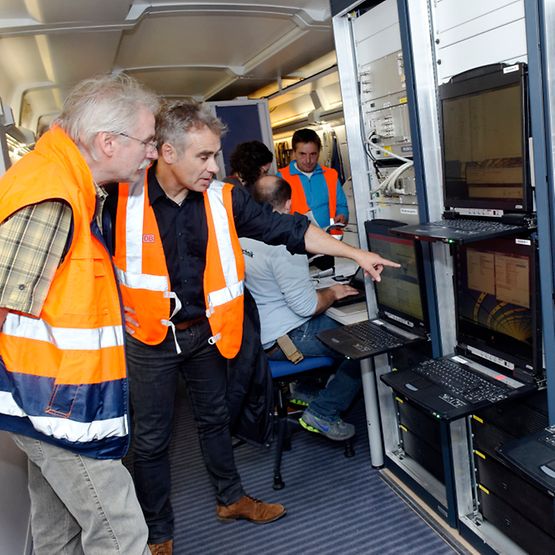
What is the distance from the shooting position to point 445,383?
2.10 m

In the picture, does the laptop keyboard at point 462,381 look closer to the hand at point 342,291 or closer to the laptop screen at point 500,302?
the laptop screen at point 500,302

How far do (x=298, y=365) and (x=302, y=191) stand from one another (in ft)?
8.02

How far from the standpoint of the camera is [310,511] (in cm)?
299

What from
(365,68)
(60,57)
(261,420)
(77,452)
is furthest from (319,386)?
(60,57)

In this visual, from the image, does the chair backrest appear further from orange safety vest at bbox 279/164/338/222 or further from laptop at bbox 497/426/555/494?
orange safety vest at bbox 279/164/338/222

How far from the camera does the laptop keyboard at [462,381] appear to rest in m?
1.95

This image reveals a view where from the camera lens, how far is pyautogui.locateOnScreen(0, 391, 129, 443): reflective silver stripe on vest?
1621mm

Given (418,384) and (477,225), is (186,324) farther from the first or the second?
(477,225)

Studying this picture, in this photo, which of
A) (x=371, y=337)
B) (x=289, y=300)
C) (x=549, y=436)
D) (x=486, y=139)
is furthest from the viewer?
(x=289, y=300)

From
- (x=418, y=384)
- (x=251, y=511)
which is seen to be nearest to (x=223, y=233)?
(x=418, y=384)

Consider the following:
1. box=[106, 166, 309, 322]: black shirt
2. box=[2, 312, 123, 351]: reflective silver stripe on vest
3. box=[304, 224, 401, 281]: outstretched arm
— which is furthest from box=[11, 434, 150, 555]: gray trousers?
box=[304, 224, 401, 281]: outstretched arm

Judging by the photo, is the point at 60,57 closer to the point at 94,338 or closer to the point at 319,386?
the point at 319,386

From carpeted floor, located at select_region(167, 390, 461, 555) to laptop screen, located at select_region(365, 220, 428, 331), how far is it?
1.02 m

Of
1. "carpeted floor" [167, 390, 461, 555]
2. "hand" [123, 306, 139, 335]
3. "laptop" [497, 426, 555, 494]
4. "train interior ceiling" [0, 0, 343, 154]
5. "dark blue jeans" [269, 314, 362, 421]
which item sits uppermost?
"train interior ceiling" [0, 0, 343, 154]
